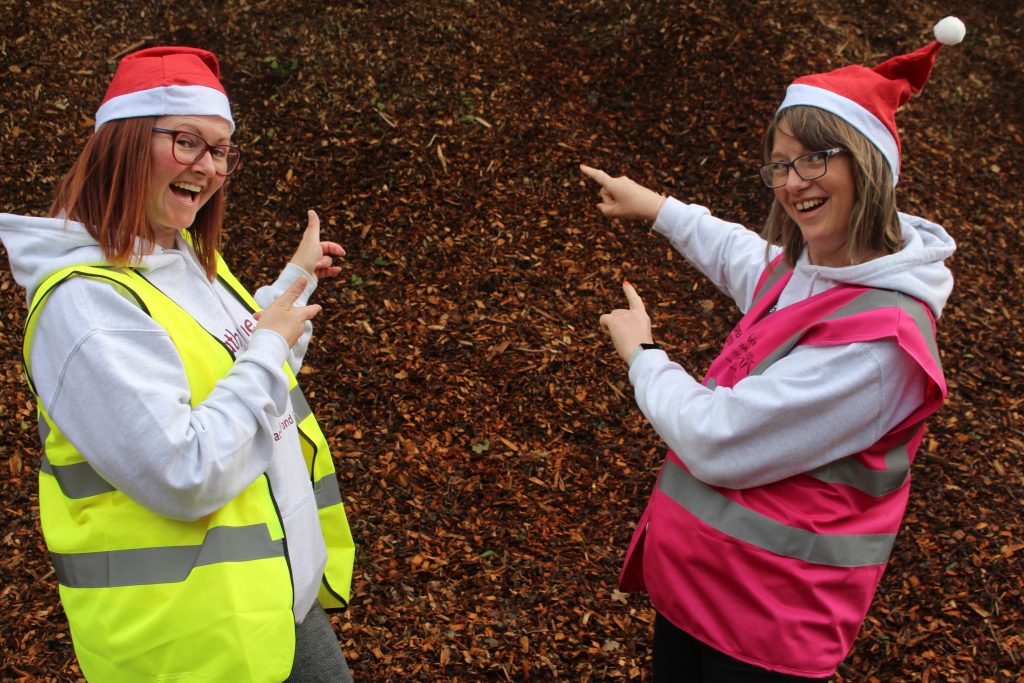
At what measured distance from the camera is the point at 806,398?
1.95m

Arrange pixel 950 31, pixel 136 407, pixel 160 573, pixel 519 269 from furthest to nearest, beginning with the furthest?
pixel 519 269 < pixel 950 31 < pixel 160 573 < pixel 136 407

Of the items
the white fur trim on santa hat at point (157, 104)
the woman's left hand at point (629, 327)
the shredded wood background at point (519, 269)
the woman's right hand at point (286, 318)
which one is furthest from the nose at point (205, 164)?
the shredded wood background at point (519, 269)

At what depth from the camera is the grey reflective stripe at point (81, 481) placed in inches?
74.4

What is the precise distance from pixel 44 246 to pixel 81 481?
536 millimetres

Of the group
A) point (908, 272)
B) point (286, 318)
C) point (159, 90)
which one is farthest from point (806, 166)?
point (159, 90)

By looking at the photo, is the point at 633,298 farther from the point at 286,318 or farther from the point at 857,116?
the point at 286,318

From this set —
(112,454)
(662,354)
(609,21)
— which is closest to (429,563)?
(662,354)

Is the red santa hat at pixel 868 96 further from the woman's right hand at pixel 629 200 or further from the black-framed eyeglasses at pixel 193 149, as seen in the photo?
the black-framed eyeglasses at pixel 193 149

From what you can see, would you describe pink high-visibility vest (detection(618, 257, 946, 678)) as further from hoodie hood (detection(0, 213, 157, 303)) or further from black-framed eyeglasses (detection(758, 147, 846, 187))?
hoodie hood (detection(0, 213, 157, 303))

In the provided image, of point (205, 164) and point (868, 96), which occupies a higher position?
point (868, 96)

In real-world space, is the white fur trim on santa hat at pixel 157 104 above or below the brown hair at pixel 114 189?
above

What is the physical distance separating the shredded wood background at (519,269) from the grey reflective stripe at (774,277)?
1879 millimetres

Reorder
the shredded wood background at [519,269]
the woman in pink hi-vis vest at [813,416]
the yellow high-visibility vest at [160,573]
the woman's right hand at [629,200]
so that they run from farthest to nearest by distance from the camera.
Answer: the shredded wood background at [519,269] → the woman's right hand at [629,200] → the woman in pink hi-vis vest at [813,416] → the yellow high-visibility vest at [160,573]

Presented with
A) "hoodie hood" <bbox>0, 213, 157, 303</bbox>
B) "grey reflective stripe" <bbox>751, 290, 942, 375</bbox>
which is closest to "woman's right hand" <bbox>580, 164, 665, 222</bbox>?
"grey reflective stripe" <bbox>751, 290, 942, 375</bbox>
